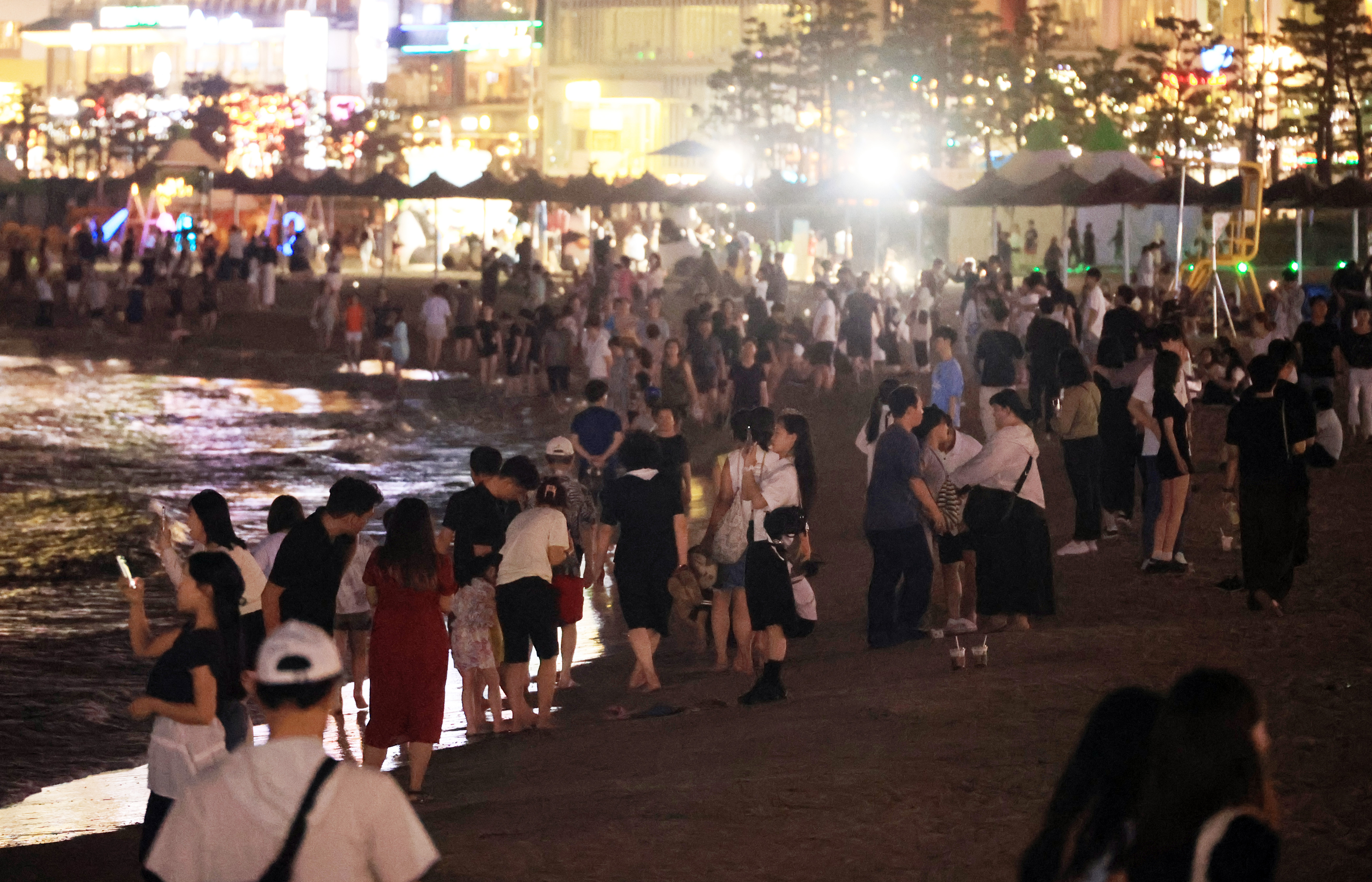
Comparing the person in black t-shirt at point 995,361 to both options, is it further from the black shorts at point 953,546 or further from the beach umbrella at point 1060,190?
the beach umbrella at point 1060,190

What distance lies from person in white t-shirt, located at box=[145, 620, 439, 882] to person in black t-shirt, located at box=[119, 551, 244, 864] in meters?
1.64

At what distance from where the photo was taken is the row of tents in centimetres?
2664

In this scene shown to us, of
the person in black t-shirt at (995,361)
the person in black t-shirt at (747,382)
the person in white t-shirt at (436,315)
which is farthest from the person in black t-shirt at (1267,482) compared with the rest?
the person in white t-shirt at (436,315)

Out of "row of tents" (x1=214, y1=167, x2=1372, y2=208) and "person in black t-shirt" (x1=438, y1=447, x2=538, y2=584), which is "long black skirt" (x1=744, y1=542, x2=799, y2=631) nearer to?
"person in black t-shirt" (x1=438, y1=447, x2=538, y2=584)

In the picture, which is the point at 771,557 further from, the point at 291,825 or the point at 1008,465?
the point at 291,825

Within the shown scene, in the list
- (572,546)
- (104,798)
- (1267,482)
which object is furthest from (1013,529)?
(104,798)

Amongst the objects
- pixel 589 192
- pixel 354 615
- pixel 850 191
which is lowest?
pixel 354 615

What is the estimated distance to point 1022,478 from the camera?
9.73 meters

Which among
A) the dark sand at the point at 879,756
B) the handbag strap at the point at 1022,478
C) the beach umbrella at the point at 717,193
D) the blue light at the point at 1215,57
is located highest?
the blue light at the point at 1215,57

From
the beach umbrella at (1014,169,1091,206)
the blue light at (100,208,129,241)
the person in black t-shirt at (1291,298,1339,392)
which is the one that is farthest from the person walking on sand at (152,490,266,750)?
the blue light at (100,208,129,241)

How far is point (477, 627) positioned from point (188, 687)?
11.2 ft

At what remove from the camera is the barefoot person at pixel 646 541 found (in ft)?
31.4

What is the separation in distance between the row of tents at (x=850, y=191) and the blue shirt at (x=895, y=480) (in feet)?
52.6

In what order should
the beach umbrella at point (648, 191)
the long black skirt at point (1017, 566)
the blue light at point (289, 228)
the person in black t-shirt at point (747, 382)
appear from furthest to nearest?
the blue light at point (289, 228), the beach umbrella at point (648, 191), the person in black t-shirt at point (747, 382), the long black skirt at point (1017, 566)
